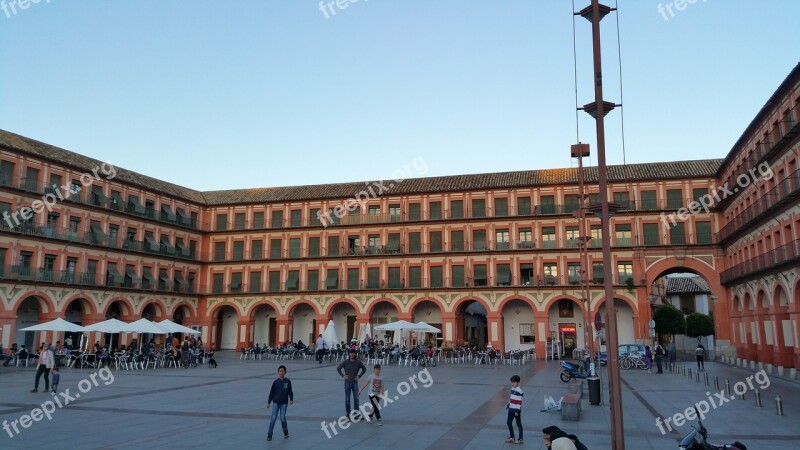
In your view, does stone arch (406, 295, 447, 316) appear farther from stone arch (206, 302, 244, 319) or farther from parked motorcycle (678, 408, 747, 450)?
parked motorcycle (678, 408, 747, 450)

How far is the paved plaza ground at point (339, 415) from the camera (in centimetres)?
1115

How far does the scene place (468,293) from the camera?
146ft

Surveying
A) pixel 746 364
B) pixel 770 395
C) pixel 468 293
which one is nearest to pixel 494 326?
pixel 468 293

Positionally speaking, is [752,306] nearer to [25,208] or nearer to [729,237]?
[729,237]

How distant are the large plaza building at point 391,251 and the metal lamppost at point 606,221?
2371 centimetres

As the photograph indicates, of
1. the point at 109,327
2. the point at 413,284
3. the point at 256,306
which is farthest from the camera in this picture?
the point at 256,306

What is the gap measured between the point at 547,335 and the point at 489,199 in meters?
11.3

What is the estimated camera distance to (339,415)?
14.6 m

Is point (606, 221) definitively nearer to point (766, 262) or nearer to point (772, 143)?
point (772, 143)

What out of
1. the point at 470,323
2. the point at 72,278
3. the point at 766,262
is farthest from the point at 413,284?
the point at 766,262

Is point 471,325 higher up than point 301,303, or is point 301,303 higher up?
point 301,303

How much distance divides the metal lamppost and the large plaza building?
2371 cm

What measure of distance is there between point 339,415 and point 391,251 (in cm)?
3283

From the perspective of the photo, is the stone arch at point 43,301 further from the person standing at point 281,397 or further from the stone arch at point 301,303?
the person standing at point 281,397
